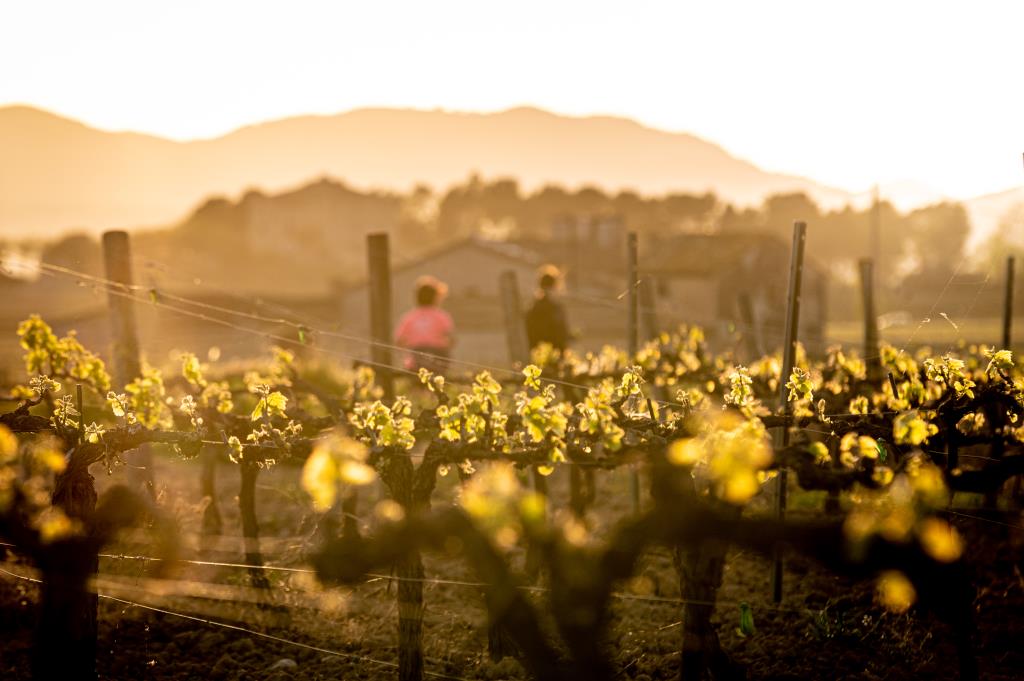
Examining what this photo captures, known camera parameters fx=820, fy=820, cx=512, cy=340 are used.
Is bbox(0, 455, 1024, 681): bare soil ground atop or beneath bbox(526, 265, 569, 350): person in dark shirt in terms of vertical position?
beneath

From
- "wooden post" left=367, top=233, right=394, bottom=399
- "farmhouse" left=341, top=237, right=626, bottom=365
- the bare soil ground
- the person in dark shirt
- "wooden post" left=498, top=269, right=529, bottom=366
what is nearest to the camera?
the bare soil ground

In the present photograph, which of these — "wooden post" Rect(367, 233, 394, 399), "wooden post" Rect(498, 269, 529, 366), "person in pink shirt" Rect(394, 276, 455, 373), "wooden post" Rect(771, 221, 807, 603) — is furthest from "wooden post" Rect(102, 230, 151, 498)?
"wooden post" Rect(771, 221, 807, 603)

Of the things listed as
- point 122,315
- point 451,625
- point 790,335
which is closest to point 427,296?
point 122,315

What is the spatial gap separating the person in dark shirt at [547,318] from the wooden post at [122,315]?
4.61 meters

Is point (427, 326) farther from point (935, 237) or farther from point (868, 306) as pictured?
point (935, 237)

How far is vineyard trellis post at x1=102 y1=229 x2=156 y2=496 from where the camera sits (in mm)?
7934

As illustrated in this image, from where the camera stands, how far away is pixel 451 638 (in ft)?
21.8

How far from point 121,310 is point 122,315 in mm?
51

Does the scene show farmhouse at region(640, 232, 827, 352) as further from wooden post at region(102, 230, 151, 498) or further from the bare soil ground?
wooden post at region(102, 230, 151, 498)

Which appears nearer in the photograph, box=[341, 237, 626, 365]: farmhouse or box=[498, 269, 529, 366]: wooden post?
box=[498, 269, 529, 366]: wooden post

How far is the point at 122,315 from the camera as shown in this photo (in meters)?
8.09

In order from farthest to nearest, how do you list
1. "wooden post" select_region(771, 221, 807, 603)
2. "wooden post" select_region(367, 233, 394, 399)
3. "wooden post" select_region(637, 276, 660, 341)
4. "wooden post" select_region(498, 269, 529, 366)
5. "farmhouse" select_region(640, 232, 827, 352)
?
"farmhouse" select_region(640, 232, 827, 352), "wooden post" select_region(637, 276, 660, 341), "wooden post" select_region(498, 269, 529, 366), "wooden post" select_region(367, 233, 394, 399), "wooden post" select_region(771, 221, 807, 603)

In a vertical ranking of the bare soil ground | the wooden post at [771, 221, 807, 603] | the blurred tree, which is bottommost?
the bare soil ground

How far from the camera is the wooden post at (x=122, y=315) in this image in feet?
26.0
